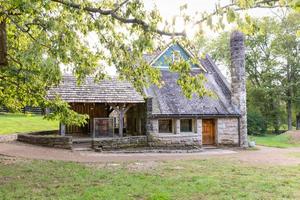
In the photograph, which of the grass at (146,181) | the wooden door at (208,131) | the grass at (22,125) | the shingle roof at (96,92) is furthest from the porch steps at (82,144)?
the grass at (22,125)

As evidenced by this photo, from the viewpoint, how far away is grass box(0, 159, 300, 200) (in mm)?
9188

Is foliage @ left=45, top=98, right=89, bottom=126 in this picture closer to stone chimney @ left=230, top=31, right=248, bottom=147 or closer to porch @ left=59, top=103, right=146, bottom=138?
porch @ left=59, top=103, right=146, bottom=138

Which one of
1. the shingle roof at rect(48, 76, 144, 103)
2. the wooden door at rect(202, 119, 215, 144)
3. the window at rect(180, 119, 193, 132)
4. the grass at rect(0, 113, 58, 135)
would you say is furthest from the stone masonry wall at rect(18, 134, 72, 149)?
the wooden door at rect(202, 119, 215, 144)

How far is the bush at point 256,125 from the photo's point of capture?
3591 centimetres

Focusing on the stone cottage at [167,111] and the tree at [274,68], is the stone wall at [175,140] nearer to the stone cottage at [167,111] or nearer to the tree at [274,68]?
the stone cottage at [167,111]

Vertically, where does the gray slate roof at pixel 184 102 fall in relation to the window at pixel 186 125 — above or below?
above

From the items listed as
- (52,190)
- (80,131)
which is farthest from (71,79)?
(52,190)

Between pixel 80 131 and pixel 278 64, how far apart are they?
25.8 m

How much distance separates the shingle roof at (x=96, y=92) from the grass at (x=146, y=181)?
7237mm

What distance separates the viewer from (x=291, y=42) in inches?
1581

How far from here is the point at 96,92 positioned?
2211 centimetres

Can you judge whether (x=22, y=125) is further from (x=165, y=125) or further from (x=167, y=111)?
(x=167, y=111)

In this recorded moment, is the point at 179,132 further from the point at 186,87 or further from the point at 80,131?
the point at 186,87

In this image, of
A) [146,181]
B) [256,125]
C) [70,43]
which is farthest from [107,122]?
[256,125]
